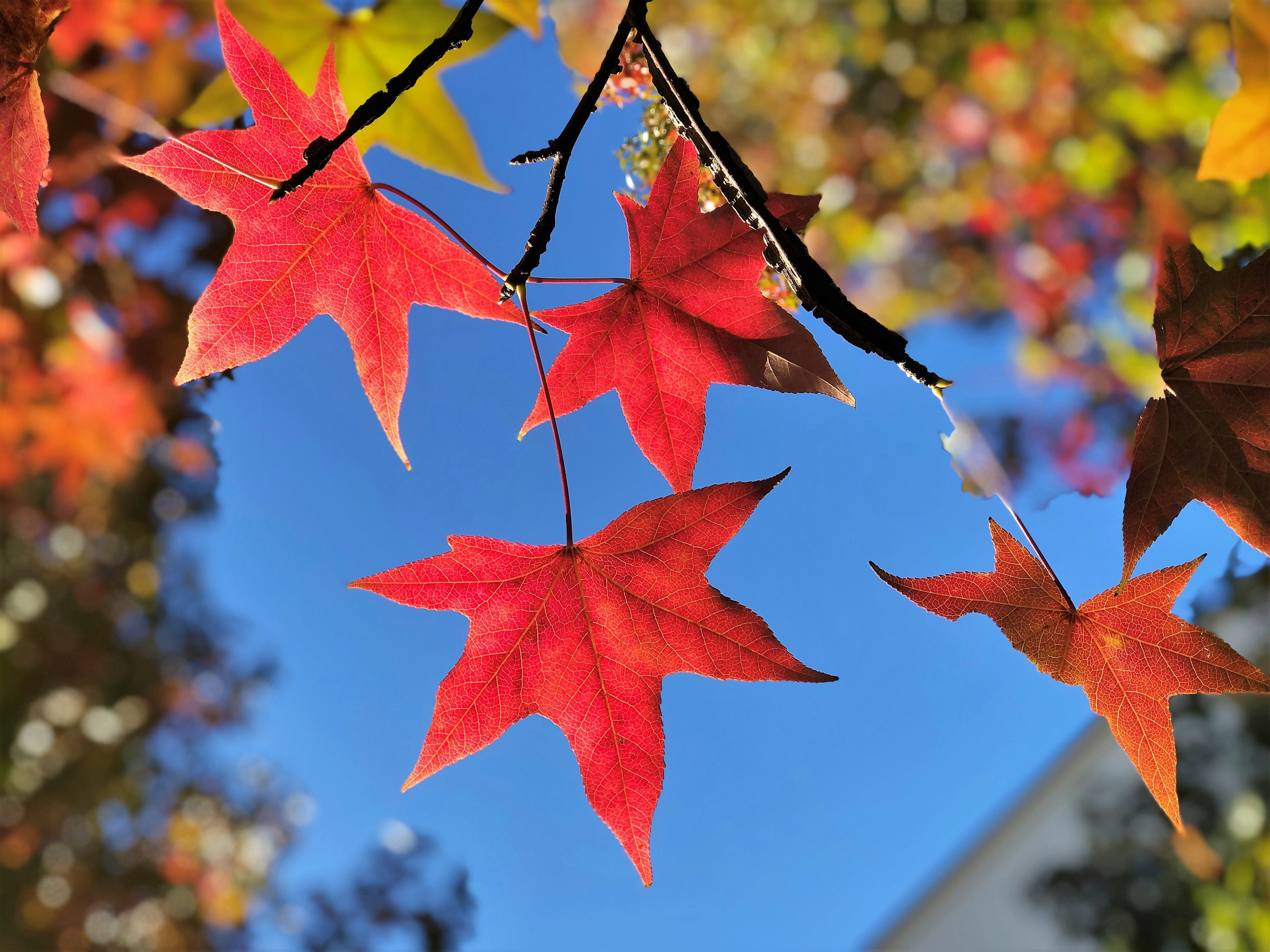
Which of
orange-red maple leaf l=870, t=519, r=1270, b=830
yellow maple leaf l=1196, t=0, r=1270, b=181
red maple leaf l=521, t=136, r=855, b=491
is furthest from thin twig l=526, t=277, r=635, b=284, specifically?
yellow maple leaf l=1196, t=0, r=1270, b=181

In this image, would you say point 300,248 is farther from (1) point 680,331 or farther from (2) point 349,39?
(2) point 349,39

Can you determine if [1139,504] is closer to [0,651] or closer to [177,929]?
[0,651]

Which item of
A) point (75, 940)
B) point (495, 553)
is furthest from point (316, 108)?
point (75, 940)

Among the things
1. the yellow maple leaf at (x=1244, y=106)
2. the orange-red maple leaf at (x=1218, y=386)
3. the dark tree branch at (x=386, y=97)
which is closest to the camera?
the dark tree branch at (x=386, y=97)

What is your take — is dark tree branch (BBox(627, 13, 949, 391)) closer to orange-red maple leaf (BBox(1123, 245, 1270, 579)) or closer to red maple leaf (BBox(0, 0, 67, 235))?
orange-red maple leaf (BBox(1123, 245, 1270, 579))

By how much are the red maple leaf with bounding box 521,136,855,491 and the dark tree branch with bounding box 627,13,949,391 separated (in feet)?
0.13

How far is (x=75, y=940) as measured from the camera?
2.49 metres

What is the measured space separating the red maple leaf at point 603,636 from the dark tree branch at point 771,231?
94 millimetres

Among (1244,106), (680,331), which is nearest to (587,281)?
(680,331)

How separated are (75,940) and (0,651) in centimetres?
112

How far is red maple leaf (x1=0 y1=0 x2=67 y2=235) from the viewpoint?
1.12 ft

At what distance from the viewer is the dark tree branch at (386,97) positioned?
0.88 feet

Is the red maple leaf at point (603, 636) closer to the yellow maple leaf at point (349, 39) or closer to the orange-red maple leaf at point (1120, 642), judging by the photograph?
the orange-red maple leaf at point (1120, 642)

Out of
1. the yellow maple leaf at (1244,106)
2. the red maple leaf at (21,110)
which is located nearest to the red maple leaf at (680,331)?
the red maple leaf at (21,110)
